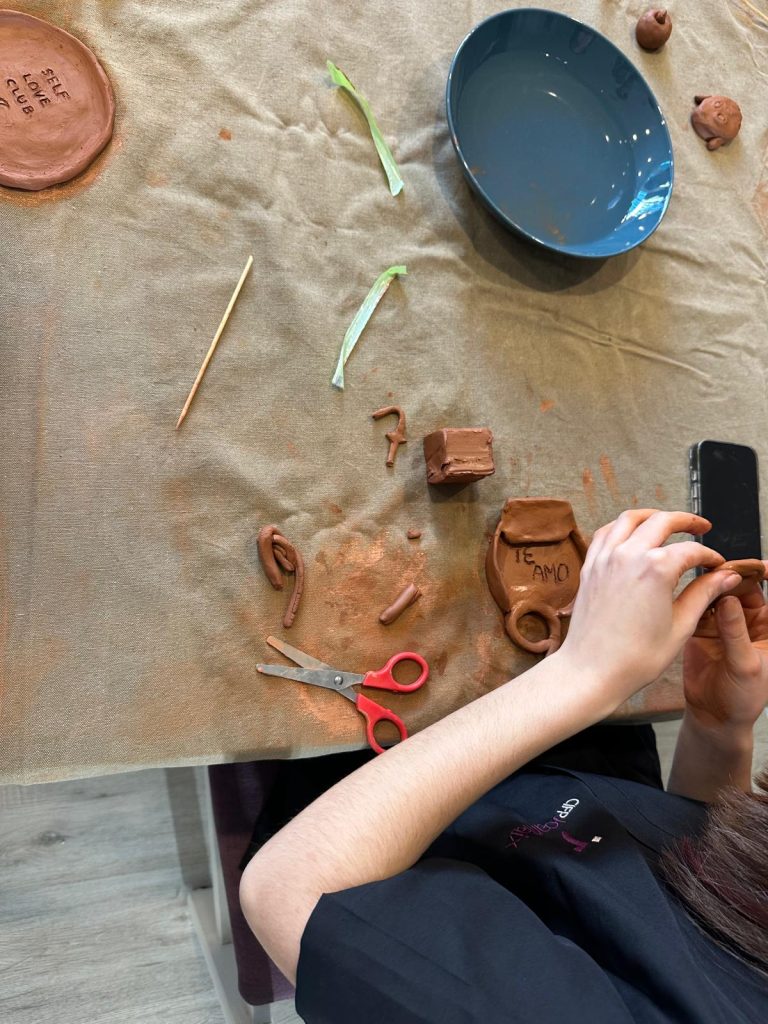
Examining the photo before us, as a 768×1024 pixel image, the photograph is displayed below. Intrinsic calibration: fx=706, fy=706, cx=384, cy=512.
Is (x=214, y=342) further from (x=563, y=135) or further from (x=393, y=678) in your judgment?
(x=563, y=135)

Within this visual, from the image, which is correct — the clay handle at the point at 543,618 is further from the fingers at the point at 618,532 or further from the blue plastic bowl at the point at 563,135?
the blue plastic bowl at the point at 563,135

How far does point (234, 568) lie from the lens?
92 centimetres

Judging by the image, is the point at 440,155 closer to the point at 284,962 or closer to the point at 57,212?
the point at 57,212

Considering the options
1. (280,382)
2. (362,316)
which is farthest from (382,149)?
(280,382)

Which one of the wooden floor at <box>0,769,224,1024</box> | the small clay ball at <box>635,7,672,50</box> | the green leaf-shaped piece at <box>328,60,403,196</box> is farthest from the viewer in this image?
the wooden floor at <box>0,769,224,1024</box>

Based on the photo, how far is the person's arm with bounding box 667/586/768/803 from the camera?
0.95m

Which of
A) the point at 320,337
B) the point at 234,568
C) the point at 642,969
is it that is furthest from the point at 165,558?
the point at 642,969

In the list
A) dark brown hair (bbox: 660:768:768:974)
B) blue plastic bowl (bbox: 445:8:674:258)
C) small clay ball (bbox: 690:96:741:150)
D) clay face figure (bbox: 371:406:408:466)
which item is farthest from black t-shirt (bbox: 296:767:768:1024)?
small clay ball (bbox: 690:96:741:150)

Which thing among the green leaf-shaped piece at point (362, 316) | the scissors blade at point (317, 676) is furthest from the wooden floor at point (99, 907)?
the green leaf-shaped piece at point (362, 316)

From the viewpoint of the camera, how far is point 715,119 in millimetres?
1233

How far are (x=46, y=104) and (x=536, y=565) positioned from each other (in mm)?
892

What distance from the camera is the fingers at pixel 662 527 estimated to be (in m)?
0.86

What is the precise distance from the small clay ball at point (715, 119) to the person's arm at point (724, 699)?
2.69 feet

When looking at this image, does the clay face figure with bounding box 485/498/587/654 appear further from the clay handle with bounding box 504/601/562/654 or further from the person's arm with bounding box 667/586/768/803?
the person's arm with bounding box 667/586/768/803
